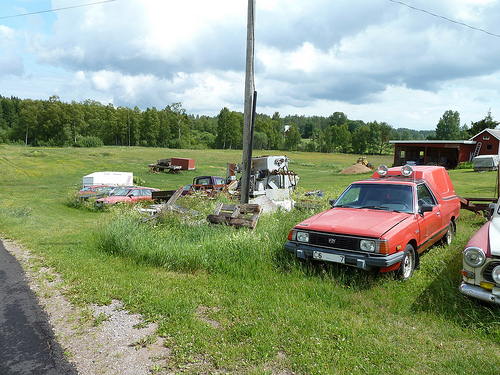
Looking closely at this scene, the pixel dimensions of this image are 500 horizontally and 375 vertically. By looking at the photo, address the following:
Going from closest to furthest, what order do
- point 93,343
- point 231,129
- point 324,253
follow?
1. point 93,343
2. point 324,253
3. point 231,129

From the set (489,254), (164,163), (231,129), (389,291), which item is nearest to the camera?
(489,254)

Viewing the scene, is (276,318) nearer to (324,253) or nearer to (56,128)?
(324,253)

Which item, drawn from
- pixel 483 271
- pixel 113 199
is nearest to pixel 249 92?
pixel 483 271

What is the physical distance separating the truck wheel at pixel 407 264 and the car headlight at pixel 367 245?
703 mm

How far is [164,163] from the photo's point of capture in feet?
154

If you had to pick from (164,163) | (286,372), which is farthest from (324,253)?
(164,163)

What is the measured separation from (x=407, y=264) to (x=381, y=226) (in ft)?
3.11

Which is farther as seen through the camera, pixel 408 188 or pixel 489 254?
pixel 408 188

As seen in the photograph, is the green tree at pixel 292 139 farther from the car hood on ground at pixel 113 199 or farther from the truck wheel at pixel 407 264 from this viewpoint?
the truck wheel at pixel 407 264

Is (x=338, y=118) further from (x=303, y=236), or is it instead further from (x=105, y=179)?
(x=303, y=236)

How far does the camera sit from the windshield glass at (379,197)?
6402 millimetres

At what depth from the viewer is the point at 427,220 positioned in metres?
6.42

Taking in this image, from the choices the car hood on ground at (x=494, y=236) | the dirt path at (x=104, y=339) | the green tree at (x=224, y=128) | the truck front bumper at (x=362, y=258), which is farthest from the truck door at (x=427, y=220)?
the green tree at (x=224, y=128)

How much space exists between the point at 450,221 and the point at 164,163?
4218 centimetres
